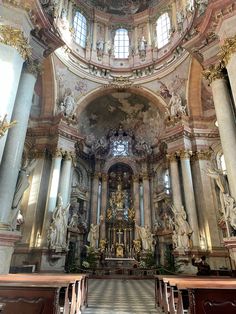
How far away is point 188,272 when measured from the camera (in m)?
13.6

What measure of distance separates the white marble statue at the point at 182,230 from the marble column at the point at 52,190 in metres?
7.64

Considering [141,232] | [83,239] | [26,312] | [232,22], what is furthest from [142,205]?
[26,312]

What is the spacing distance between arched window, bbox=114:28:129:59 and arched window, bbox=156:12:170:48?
3093 millimetres

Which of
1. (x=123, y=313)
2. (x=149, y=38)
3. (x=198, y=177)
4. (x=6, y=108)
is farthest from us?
(x=149, y=38)

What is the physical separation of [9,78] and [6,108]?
1.13 m

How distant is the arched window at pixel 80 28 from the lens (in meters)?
21.6

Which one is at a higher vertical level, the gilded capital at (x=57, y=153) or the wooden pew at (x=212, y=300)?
the gilded capital at (x=57, y=153)

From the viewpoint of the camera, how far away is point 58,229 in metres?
14.0

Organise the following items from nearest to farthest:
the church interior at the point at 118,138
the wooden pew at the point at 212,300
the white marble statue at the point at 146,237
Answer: the wooden pew at the point at 212,300
the church interior at the point at 118,138
the white marble statue at the point at 146,237

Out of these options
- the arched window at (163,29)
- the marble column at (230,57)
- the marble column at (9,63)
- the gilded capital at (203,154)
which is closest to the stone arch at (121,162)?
the gilded capital at (203,154)

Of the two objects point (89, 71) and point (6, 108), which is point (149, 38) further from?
point (6, 108)

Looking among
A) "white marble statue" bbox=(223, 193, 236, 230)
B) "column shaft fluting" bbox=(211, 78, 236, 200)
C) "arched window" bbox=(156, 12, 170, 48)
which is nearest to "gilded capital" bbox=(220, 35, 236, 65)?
"column shaft fluting" bbox=(211, 78, 236, 200)

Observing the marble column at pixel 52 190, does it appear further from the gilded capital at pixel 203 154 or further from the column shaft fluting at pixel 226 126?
the column shaft fluting at pixel 226 126

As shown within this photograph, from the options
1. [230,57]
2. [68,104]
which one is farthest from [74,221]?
[230,57]
